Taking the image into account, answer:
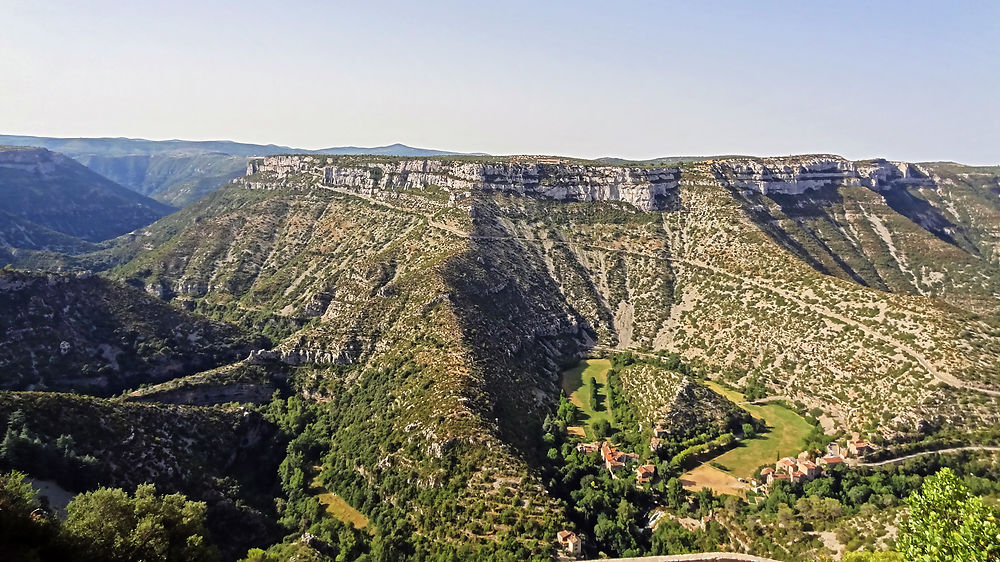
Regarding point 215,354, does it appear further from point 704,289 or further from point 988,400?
point 988,400

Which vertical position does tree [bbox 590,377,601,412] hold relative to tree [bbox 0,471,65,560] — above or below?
below

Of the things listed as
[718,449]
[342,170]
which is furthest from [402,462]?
[342,170]

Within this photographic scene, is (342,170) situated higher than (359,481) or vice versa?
(342,170)

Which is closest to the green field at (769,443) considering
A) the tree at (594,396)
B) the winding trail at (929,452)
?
the winding trail at (929,452)

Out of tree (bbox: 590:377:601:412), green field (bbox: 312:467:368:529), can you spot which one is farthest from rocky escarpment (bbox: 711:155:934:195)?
green field (bbox: 312:467:368:529)

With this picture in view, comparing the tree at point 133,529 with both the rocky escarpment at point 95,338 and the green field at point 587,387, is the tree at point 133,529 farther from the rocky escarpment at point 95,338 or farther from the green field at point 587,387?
the rocky escarpment at point 95,338

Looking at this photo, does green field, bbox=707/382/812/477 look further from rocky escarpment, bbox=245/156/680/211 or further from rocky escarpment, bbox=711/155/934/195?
rocky escarpment, bbox=711/155/934/195

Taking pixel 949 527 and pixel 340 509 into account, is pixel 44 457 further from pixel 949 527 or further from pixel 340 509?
pixel 949 527

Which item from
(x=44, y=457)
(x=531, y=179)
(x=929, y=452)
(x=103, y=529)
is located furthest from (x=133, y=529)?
(x=531, y=179)
